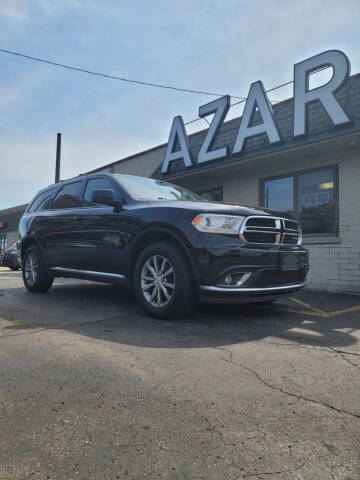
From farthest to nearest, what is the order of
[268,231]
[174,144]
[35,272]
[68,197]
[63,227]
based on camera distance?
[174,144], [35,272], [68,197], [63,227], [268,231]

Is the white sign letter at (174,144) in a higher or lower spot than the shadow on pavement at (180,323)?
higher

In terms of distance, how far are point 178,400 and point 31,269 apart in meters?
5.13

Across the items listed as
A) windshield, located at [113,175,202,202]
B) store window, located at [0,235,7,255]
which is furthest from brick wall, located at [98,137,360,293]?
store window, located at [0,235,7,255]

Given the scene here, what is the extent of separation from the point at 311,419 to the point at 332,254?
6.13 metres

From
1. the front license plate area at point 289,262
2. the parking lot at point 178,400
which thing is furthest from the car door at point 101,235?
the front license plate area at point 289,262

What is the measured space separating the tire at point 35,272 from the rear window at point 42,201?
2.41 feet

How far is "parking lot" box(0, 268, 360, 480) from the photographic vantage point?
5.03ft

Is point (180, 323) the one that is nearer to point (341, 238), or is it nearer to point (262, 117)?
point (341, 238)

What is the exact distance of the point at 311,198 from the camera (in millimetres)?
8125

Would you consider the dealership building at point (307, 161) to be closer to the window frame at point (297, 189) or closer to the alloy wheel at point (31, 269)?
the window frame at point (297, 189)

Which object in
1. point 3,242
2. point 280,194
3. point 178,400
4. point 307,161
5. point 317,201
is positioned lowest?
point 178,400

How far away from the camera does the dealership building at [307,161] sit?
718 centimetres

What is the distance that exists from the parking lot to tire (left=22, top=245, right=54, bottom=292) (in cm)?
221

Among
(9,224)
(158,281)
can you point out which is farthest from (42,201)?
(9,224)
